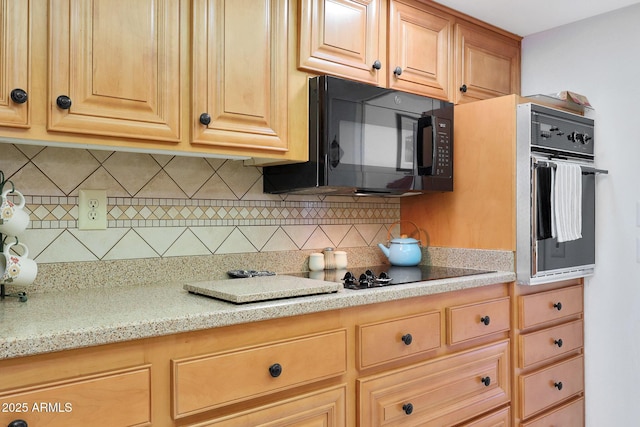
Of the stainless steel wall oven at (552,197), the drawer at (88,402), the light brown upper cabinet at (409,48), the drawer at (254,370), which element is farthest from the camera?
the stainless steel wall oven at (552,197)

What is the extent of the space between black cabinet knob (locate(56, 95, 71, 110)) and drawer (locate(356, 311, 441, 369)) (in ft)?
3.38

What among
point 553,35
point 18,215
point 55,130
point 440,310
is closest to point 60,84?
point 55,130

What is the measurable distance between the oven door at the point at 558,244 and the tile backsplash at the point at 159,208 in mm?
813

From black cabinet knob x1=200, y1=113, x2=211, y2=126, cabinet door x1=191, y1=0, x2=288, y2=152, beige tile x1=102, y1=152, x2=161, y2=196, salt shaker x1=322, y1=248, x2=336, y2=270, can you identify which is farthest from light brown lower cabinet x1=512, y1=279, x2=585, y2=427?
beige tile x1=102, y1=152, x2=161, y2=196

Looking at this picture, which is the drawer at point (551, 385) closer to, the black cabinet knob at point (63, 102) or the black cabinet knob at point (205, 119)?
the black cabinet knob at point (205, 119)

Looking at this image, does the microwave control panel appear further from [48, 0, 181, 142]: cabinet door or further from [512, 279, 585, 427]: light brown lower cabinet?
[48, 0, 181, 142]: cabinet door

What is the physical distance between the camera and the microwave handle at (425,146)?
210 centimetres

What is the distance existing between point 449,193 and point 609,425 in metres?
1.35

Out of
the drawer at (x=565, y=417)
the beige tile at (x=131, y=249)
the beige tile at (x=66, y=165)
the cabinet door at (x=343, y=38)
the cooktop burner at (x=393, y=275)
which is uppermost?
the cabinet door at (x=343, y=38)

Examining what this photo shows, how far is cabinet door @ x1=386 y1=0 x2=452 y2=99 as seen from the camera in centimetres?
210

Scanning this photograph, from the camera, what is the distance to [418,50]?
2.19m

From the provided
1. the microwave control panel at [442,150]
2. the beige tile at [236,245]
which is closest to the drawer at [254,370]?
the beige tile at [236,245]

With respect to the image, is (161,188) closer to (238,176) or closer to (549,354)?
(238,176)

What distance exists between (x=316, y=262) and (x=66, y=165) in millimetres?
1026
